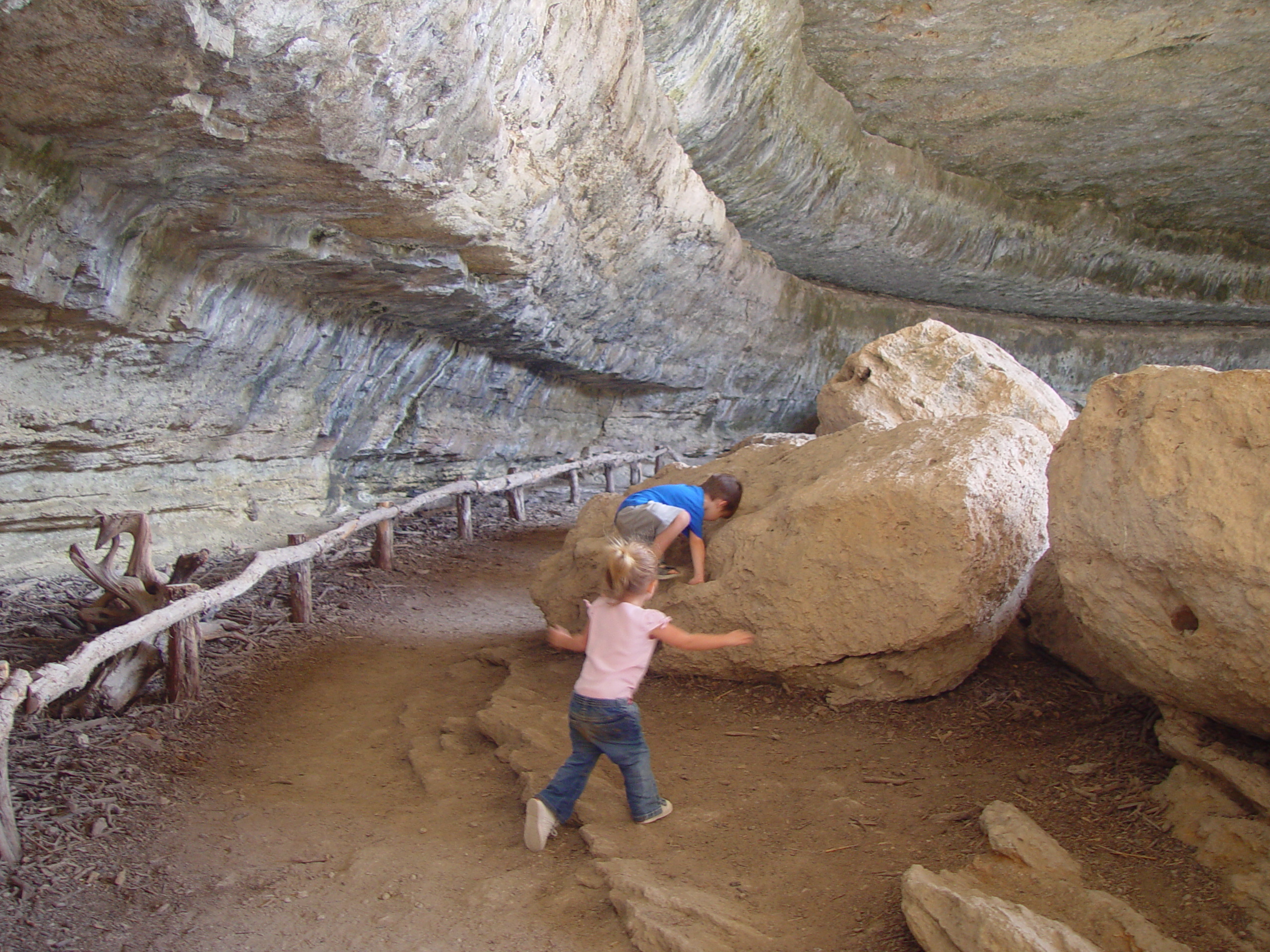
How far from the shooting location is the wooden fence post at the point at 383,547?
745 cm

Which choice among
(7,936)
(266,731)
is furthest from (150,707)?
(7,936)

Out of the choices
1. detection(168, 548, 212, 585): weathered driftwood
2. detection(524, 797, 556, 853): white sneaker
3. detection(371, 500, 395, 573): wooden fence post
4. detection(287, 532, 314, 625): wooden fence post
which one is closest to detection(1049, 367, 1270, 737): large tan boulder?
detection(524, 797, 556, 853): white sneaker

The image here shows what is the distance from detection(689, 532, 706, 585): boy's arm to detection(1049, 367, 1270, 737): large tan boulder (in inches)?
70.8

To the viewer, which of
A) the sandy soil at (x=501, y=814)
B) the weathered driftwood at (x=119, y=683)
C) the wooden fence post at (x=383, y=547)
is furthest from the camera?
the wooden fence post at (x=383, y=547)

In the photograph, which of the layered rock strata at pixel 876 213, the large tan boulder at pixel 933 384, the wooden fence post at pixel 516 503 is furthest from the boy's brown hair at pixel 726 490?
the wooden fence post at pixel 516 503

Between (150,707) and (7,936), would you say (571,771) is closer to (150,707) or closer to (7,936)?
(7,936)

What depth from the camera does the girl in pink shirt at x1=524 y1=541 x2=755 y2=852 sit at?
10.4ft

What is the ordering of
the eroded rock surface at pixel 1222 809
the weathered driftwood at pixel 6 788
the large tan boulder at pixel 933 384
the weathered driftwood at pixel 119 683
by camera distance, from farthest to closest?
the large tan boulder at pixel 933 384 < the weathered driftwood at pixel 119 683 < the weathered driftwood at pixel 6 788 < the eroded rock surface at pixel 1222 809

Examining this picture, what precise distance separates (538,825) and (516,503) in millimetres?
6895

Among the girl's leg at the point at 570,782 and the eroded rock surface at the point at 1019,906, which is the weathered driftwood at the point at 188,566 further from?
Answer: the eroded rock surface at the point at 1019,906

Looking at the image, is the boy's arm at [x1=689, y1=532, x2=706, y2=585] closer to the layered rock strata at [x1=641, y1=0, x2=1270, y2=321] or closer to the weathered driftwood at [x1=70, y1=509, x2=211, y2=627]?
the weathered driftwood at [x1=70, y1=509, x2=211, y2=627]

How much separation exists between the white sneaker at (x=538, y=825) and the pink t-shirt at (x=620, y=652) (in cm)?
45

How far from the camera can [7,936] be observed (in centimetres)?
277

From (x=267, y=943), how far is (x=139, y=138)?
3550mm
